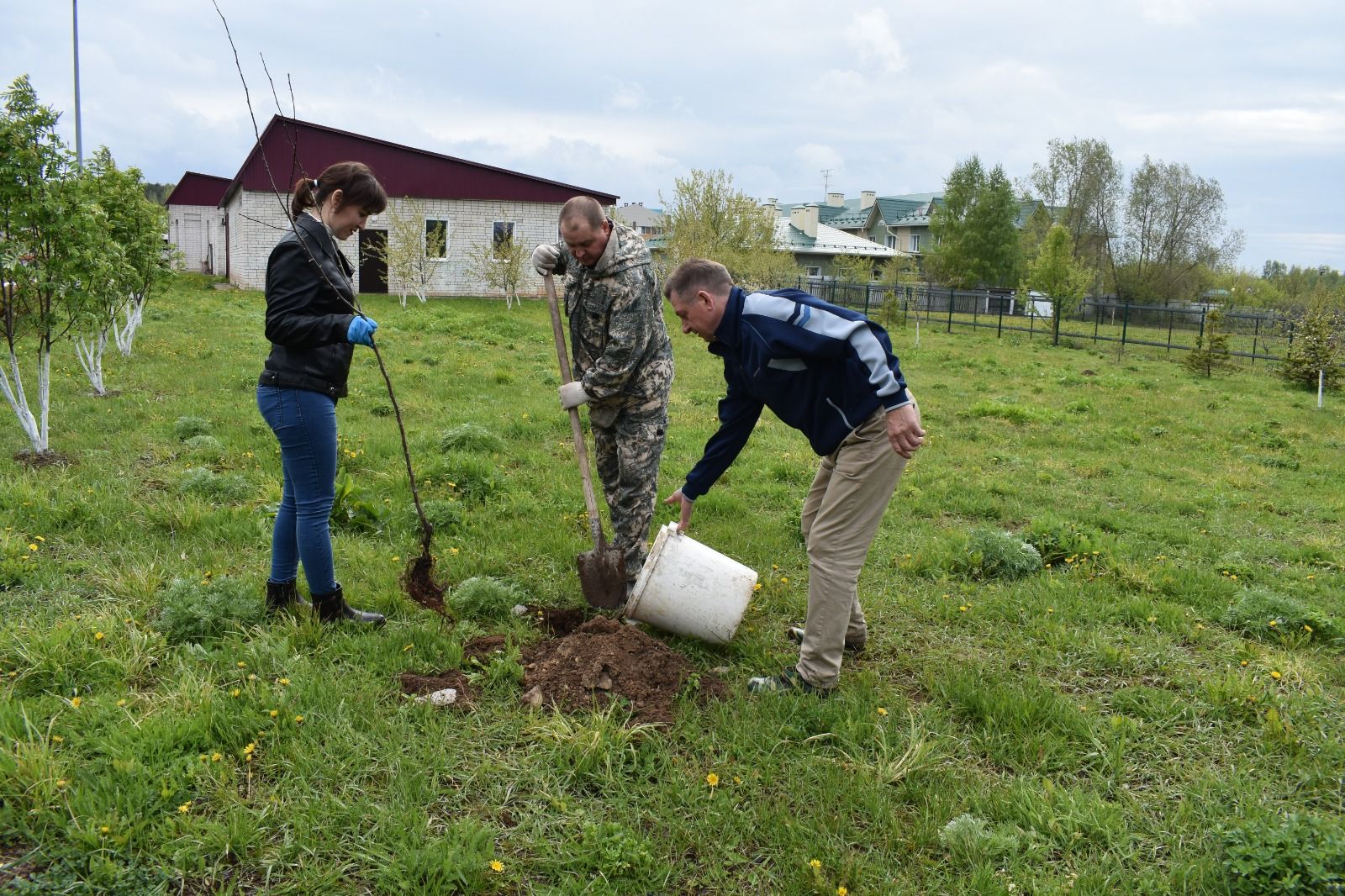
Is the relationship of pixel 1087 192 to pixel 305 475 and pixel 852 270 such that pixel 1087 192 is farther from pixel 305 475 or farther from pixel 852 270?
pixel 305 475

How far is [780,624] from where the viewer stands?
466cm

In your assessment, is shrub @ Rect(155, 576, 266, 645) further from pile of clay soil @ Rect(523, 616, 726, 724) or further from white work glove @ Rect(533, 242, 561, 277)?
white work glove @ Rect(533, 242, 561, 277)

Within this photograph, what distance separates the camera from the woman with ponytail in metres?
3.67

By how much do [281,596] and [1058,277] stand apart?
2809 cm

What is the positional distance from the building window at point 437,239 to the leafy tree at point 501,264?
2.76 feet

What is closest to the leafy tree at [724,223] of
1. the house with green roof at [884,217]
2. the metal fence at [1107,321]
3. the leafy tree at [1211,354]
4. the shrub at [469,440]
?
the metal fence at [1107,321]

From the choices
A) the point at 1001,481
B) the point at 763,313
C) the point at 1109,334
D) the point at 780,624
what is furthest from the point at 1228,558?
the point at 1109,334

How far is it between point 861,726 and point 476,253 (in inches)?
1110

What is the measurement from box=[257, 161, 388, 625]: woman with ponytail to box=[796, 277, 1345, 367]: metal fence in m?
17.9

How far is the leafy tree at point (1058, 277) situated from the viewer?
2722 centimetres

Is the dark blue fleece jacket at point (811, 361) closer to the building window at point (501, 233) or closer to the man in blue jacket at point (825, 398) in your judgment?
the man in blue jacket at point (825, 398)

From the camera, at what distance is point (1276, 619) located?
4555 millimetres

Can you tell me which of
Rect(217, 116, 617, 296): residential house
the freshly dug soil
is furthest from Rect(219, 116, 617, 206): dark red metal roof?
the freshly dug soil

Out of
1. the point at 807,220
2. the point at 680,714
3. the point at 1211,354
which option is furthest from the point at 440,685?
the point at 807,220
